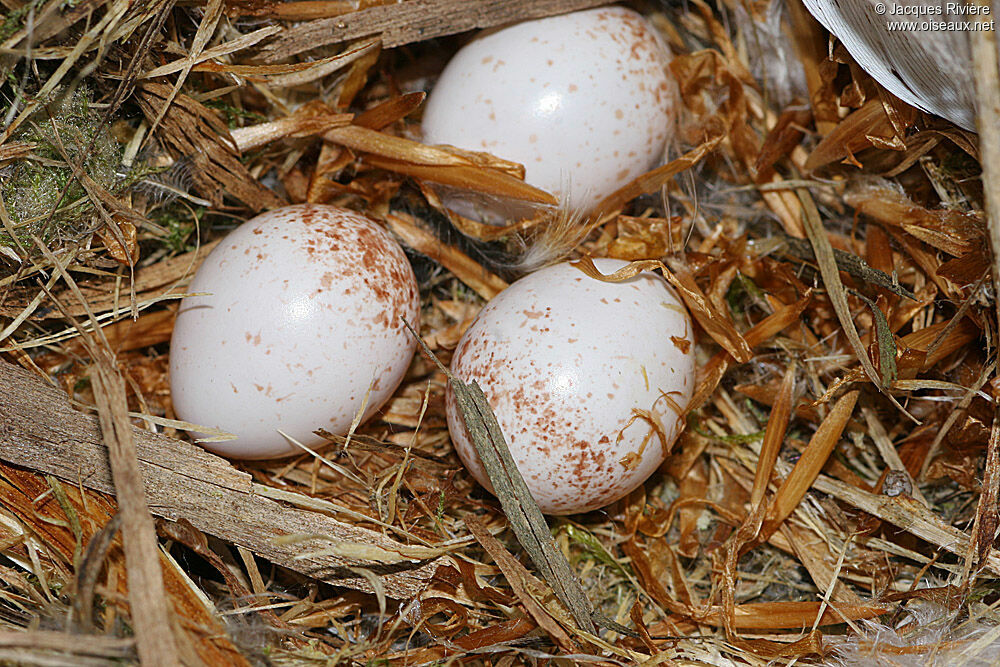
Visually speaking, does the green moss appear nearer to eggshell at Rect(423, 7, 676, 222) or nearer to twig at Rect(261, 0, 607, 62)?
twig at Rect(261, 0, 607, 62)

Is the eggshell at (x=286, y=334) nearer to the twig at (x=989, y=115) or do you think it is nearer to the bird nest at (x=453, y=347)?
the bird nest at (x=453, y=347)

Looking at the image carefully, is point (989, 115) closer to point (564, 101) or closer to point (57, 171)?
point (564, 101)

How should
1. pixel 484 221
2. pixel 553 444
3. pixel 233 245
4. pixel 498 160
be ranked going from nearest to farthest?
pixel 553 444
pixel 233 245
pixel 498 160
pixel 484 221

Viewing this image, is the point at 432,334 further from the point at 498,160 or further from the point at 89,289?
the point at 89,289

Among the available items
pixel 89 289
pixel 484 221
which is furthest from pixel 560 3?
pixel 89 289

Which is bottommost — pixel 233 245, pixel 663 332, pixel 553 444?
pixel 553 444

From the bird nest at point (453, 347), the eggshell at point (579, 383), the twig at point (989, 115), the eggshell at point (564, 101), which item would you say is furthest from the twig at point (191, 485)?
the twig at point (989, 115)

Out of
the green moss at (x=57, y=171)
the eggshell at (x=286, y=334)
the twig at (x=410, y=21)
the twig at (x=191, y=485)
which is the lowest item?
the twig at (x=191, y=485)
